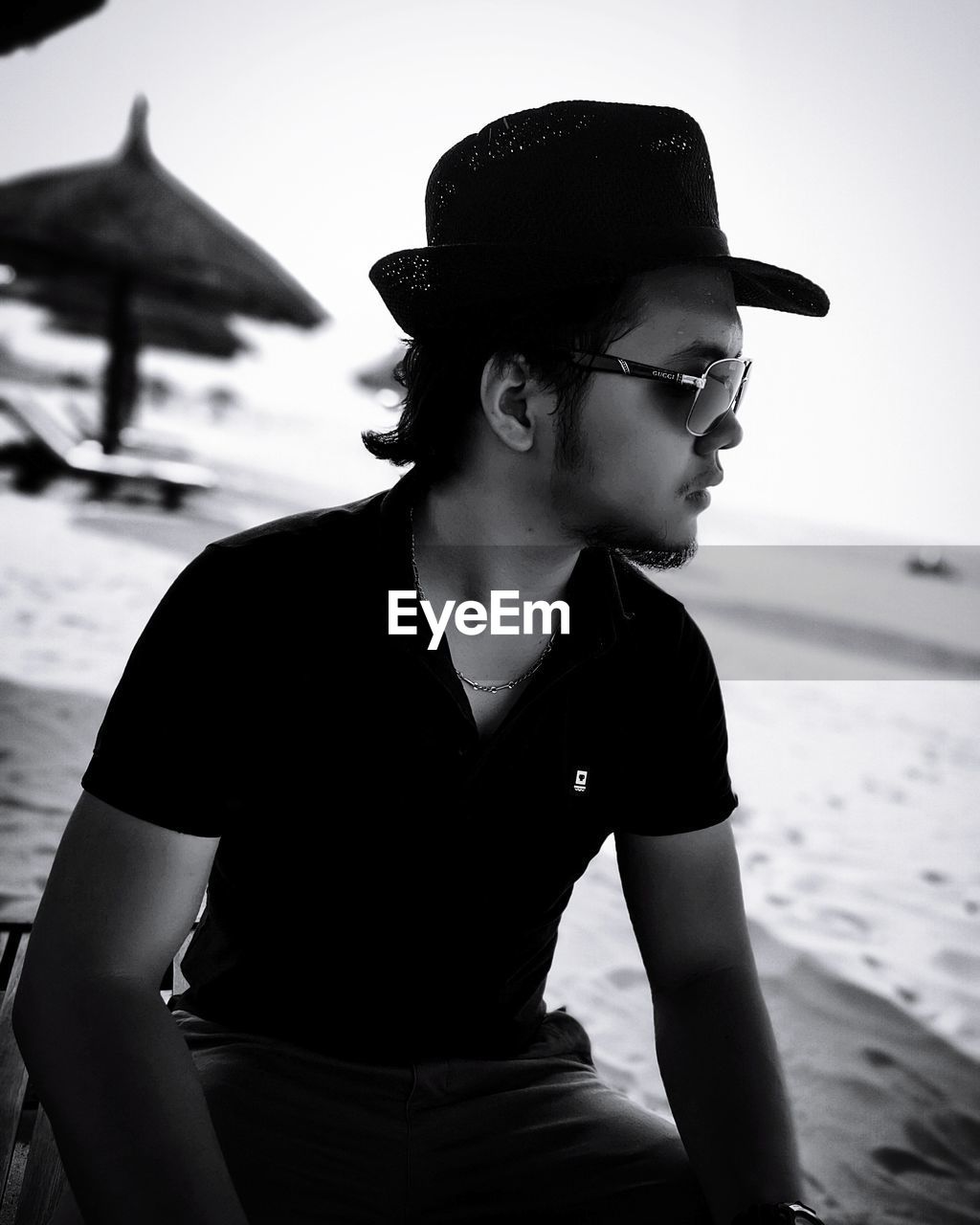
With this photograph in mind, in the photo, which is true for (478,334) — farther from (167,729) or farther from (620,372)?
(167,729)

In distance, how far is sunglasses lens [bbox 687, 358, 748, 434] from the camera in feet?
4.17

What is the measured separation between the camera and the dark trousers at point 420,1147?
1.16 m

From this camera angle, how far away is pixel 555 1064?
52.9 inches

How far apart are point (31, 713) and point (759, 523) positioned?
20.1 m

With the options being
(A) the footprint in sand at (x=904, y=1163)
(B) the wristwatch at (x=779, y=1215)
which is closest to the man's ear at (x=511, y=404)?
(B) the wristwatch at (x=779, y=1215)

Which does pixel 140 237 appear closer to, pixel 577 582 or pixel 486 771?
pixel 577 582

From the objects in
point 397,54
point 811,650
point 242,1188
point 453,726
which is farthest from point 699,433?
point 397,54

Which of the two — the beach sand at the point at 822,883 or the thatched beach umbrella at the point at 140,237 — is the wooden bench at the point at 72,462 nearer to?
the thatched beach umbrella at the point at 140,237

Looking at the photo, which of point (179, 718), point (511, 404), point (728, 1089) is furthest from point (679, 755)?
point (179, 718)

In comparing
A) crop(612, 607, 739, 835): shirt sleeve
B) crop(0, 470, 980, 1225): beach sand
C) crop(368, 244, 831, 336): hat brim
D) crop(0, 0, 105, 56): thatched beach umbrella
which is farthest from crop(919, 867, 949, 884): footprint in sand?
crop(0, 0, 105, 56): thatched beach umbrella

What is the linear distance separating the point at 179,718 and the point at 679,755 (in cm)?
63

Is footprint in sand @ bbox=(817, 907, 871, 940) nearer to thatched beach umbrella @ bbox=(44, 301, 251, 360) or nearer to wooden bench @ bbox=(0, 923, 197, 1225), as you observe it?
wooden bench @ bbox=(0, 923, 197, 1225)

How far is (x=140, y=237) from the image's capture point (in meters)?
9.02

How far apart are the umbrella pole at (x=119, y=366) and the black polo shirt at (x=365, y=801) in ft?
31.5
